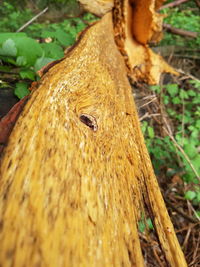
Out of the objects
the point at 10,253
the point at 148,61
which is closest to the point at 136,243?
the point at 10,253

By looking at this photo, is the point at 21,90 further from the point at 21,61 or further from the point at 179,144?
the point at 179,144

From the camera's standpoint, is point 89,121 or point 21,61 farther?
point 21,61

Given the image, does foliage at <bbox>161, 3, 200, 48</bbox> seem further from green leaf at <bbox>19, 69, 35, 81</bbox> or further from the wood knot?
the wood knot

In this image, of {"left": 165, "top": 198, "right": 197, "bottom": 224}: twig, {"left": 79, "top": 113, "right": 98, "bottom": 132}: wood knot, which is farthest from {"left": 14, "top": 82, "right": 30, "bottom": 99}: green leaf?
{"left": 165, "top": 198, "right": 197, "bottom": 224}: twig

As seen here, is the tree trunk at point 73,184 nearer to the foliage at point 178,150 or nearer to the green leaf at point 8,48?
the green leaf at point 8,48

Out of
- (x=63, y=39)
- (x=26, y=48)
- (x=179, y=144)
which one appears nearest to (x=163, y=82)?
(x=179, y=144)

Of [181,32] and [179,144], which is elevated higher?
[181,32]

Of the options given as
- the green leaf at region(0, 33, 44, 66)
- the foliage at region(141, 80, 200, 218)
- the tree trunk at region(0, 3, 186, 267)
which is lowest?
the foliage at region(141, 80, 200, 218)

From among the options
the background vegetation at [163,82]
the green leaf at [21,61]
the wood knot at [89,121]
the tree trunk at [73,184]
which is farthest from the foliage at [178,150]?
the green leaf at [21,61]
